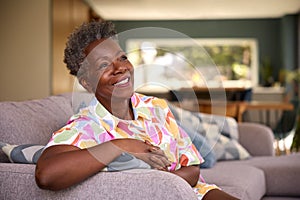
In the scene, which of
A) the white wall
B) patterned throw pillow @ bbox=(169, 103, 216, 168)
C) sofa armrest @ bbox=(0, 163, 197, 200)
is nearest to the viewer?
sofa armrest @ bbox=(0, 163, 197, 200)

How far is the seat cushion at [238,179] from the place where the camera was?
2428mm

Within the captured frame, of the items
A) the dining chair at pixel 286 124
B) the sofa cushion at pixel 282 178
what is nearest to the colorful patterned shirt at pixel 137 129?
the sofa cushion at pixel 282 178

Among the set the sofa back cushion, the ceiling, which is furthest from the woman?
the ceiling

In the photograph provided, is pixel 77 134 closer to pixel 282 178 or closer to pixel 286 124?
pixel 282 178

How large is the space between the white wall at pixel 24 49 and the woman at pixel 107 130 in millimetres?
5754

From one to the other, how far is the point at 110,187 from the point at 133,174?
2.7 inches

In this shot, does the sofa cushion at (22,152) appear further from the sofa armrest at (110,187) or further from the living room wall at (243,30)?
the living room wall at (243,30)

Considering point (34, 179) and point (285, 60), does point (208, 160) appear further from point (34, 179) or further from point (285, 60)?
point (285, 60)

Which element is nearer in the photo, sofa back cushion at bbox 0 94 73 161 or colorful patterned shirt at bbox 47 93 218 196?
colorful patterned shirt at bbox 47 93 218 196

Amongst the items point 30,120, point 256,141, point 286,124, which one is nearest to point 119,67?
point 30,120

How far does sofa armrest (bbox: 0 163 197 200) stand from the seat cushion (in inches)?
37.2

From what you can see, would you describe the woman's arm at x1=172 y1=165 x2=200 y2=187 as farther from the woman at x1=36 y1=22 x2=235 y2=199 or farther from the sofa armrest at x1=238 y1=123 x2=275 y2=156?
the sofa armrest at x1=238 y1=123 x2=275 y2=156

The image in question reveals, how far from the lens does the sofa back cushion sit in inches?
74.3

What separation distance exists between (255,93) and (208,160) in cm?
946
